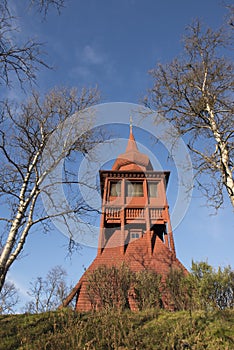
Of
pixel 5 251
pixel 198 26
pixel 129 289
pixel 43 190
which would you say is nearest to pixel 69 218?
pixel 43 190

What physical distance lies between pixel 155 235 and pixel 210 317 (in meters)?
13.3

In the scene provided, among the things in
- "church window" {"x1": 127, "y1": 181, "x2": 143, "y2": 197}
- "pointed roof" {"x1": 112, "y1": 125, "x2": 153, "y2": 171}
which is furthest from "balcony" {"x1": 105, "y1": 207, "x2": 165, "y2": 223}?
"pointed roof" {"x1": 112, "y1": 125, "x2": 153, "y2": 171}

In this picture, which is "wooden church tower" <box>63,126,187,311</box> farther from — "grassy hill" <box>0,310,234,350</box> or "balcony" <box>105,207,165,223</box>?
"grassy hill" <box>0,310,234,350</box>

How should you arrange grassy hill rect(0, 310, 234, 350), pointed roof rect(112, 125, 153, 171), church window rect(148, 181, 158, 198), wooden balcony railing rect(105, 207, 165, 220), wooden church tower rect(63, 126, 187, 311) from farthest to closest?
1. pointed roof rect(112, 125, 153, 171)
2. church window rect(148, 181, 158, 198)
3. wooden balcony railing rect(105, 207, 165, 220)
4. wooden church tower rect(63, 126, 187, 311)
5. grassy hill rect(0, 310, 234, 350)

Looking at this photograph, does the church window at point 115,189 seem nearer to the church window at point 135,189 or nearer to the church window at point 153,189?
the church window at point 135,189

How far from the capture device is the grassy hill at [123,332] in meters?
5.15

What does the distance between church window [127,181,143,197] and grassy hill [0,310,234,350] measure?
14436 millimetres

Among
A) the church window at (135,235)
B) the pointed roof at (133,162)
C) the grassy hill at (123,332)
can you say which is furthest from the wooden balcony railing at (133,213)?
the grassy hill at (123,332)

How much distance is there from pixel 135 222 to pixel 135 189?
3.10m

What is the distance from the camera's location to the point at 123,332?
568 centimetres

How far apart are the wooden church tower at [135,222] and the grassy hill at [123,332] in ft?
29.9

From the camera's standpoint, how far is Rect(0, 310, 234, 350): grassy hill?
515 centimetres

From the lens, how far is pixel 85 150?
10.2 metres

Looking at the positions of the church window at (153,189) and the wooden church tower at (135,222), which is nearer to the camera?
the wooden church tower at (135,222)
